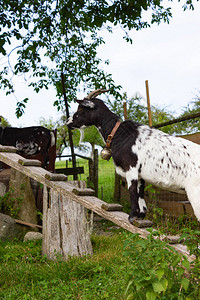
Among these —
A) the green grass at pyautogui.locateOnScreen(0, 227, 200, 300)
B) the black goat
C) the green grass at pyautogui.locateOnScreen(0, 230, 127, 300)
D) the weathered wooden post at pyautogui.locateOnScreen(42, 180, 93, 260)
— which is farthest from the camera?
the black goat

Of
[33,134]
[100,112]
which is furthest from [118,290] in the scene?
[33,134]

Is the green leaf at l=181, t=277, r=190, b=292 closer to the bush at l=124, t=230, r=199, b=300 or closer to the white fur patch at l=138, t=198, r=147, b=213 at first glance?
the bush at l=124, t=230, r=199, b=300

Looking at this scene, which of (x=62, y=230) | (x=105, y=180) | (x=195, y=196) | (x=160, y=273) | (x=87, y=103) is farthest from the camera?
(x=105, y=180)

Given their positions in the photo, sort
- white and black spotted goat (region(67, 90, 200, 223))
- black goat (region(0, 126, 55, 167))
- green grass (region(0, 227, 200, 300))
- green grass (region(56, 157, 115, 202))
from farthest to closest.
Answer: green grass (region(56, 157, 115, 202)) → black goat (region(0, 126, 55, 167)) → white and black spotted goat (region(67, 90, 200, 223)) → green grass (region(0, 227, 200, 300))

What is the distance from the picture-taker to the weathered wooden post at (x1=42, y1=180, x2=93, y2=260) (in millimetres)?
6156

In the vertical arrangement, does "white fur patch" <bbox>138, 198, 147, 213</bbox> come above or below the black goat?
below

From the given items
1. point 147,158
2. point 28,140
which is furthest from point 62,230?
point 147,158

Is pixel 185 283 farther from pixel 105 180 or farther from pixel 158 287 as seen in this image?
pixel 105 180

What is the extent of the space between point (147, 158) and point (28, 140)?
547 cm

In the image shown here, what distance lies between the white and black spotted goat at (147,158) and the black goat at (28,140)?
4907mm

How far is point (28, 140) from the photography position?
8.08m

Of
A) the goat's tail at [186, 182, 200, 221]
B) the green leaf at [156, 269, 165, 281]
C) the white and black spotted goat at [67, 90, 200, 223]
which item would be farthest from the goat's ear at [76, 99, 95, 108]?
the green leaf at [156, 269, 165, 281]

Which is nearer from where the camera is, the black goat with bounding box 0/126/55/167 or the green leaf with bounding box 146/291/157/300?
the green leaf with bounding box 146/291/157/300

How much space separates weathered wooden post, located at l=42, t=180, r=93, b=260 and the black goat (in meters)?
1.78
